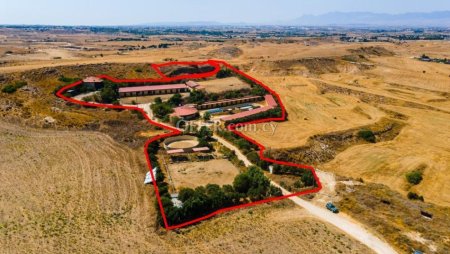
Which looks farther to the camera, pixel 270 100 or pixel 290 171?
pixel 270 100

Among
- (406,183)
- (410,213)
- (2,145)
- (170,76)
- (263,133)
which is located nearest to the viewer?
(410,213)

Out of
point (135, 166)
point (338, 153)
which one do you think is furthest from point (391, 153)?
point (135, 166)

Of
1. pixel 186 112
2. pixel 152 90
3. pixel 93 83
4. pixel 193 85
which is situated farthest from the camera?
pixel 193 85

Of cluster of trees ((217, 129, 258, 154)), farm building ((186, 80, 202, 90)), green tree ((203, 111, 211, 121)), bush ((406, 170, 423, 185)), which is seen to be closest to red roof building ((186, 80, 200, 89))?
farm building ((186, 80, 202, 90))

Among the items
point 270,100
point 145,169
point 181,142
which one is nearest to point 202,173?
point 145,169

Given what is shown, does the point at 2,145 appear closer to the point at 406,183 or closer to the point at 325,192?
the point at 325,192

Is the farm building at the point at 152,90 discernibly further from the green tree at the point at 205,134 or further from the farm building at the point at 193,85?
the green tree at the point at 205,134

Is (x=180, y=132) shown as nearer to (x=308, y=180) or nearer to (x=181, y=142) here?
(x=181, y=142)
